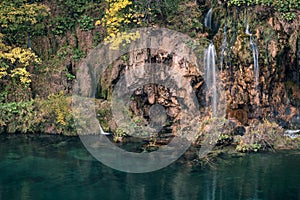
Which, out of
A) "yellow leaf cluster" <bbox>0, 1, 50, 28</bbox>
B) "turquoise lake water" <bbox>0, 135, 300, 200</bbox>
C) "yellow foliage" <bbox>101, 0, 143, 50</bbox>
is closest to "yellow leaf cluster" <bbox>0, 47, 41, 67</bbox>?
"yellow leaf cluster" <bbox>0, 1, 50, 28</bbox>

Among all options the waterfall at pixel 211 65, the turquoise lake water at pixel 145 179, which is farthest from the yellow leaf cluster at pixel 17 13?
the waterfall at pixel 211 65

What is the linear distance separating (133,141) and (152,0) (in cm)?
787

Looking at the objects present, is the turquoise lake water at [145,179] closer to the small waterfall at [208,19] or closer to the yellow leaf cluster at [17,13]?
the small waterfall at [208,19]

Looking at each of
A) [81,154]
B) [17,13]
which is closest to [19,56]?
[17,13]

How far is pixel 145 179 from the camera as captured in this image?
52.8 feet

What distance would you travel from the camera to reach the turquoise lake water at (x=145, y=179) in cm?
1473

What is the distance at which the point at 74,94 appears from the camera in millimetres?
23297

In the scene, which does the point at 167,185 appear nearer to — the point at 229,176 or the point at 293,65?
the point at 229,176

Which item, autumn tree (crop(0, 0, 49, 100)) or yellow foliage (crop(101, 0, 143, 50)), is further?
autumn tree (crop(0, 0, 49, 100))

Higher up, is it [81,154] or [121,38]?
[121,38]

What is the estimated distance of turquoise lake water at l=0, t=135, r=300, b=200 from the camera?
48.3 ft

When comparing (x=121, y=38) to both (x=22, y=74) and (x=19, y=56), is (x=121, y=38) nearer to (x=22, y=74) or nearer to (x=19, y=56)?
(x=19, y=56)

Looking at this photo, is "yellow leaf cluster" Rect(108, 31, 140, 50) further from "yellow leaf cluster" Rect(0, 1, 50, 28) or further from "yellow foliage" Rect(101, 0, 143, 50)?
"yellow leaf cluster" Rect(0, 1, 50, 28)

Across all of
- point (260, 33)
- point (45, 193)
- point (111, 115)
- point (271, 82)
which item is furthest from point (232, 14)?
point (45, 193)
